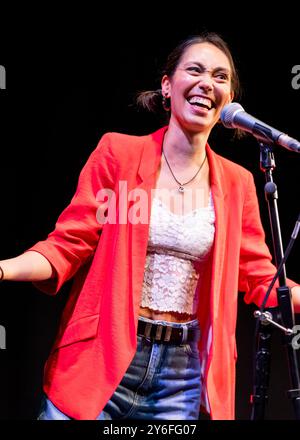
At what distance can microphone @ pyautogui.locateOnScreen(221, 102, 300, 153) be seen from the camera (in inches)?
56.5

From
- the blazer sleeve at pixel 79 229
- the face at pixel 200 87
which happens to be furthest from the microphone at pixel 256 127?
the blazer sleeve at pixel 79 229

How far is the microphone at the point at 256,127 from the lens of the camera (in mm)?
1434

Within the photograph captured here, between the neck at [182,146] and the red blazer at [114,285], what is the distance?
0.14 feet

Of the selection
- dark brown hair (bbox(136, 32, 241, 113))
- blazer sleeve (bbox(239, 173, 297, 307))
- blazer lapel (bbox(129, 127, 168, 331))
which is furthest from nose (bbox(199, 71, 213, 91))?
blazer sleeve (bbox(239, 173, 297, 307))

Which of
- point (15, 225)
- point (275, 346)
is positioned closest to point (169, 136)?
point (15, 225)

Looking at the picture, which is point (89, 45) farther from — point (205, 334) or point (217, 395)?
point (217, 395)

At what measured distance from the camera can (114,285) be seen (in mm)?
1667

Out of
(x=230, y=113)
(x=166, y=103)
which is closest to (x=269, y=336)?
(x=230, y=113)

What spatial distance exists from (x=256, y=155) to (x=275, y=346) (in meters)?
0.88

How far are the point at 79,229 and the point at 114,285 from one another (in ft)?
0.60

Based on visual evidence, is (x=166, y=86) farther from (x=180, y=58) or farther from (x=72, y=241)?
(x=72, y=241)

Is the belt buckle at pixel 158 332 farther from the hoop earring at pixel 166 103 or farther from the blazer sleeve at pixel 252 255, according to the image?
the hoop earring at pixel 166 103

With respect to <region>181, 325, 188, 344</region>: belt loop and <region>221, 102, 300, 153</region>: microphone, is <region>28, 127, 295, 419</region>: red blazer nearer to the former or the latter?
<region>181, 325, 188, 344</region>: belt loop

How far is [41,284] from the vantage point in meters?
1.65
